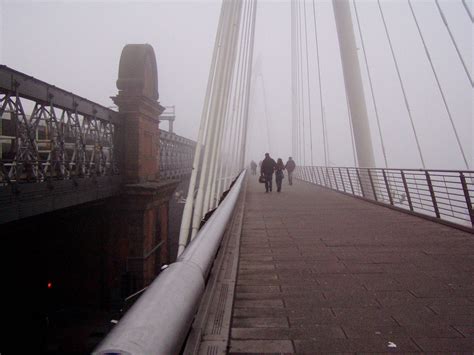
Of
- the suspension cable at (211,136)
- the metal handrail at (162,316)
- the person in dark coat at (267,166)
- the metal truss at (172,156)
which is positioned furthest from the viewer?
the metal truss at (172,156)

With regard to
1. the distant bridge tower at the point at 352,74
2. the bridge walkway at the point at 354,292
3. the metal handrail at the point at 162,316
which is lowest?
the bridge walkway at the point at 354,292

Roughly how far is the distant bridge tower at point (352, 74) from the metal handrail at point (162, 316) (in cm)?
1076

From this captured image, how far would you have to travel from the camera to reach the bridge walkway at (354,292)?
8.36ft

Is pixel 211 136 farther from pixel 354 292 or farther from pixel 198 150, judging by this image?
pixel 354 292

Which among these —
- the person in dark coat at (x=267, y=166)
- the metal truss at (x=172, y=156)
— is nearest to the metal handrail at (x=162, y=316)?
the person in dark coat at (x=267, y=166)

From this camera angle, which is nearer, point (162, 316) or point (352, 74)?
point (162, 316)

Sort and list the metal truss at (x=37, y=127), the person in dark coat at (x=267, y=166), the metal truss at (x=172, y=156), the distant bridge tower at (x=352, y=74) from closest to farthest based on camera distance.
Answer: the metal truss at (x=37, y=127) < the distant bridge tower at (x=352, y=74) < the person in dark coat at (x=267, y=166) < the metal truss at (x=172, y=156)

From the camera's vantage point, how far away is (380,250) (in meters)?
5.15

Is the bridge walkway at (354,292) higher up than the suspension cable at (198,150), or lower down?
lower down

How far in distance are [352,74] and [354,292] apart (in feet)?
31.8

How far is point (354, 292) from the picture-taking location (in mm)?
3498

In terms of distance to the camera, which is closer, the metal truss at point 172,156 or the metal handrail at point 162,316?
the metal handrail at point 162,316

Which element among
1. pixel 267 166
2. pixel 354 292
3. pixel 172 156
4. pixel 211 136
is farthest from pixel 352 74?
pixel 172 156

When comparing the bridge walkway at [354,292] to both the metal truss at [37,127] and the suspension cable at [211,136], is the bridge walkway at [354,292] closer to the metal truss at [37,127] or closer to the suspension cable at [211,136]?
the suspension cable at [211,136]
